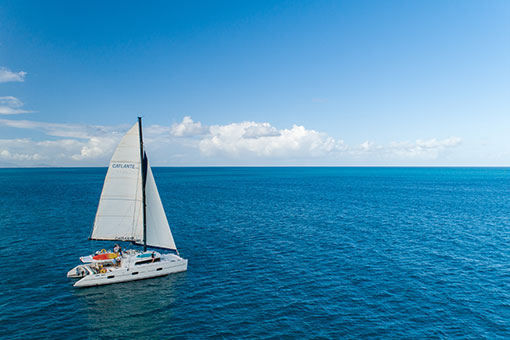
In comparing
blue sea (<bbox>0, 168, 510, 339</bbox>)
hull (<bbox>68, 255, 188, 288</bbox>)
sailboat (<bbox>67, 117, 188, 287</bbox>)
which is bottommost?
blue sea (<bbox>0, 168, 510, 339</bbox>)

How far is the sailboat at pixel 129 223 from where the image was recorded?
1558 inches

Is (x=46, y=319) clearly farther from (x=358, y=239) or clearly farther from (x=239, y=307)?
Result: (x=358, y=239)

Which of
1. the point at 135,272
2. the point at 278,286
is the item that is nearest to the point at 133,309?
the point at 135,272

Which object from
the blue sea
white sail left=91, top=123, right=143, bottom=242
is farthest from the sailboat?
the blue sea

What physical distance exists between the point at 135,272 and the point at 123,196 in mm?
10180

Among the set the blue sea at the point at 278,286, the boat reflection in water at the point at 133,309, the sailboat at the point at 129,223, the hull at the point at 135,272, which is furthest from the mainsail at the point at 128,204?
the boat reflection in water at the point at 133,309

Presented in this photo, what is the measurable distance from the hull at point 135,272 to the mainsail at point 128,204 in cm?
331

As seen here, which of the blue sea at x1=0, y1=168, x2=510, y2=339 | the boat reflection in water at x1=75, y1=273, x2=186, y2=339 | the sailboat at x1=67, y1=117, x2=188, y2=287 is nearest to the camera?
the boat reflection in water at x1=75, y1=273, x2=186, y2=339

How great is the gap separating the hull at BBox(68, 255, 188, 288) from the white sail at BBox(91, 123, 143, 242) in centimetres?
530

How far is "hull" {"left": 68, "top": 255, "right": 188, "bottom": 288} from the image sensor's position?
123 ft

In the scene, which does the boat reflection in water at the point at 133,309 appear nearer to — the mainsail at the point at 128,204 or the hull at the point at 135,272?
the hull at the point at 135,272

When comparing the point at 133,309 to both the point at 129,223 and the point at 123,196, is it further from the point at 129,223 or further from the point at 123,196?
the point at 123,196

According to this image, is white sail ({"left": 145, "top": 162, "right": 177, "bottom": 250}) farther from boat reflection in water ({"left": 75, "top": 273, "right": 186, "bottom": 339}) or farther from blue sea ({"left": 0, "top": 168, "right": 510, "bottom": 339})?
boat reflection in water ({"left": 75, "top": 273, "right": 186, "bottom": 339})

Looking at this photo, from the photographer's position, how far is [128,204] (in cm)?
4200
